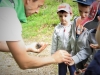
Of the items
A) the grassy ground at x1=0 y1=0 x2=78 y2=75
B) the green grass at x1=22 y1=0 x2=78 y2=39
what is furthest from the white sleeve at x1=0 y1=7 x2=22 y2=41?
the green grass at x1=22 y1=0 x2=78 y2=39

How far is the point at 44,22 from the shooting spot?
3.91 metres

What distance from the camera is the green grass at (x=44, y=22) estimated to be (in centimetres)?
363

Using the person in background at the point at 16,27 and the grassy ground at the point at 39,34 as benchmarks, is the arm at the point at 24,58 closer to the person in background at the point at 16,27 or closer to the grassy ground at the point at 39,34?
the person in background at the point at 16,27

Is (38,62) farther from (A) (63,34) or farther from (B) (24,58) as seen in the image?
(A) (63,34)

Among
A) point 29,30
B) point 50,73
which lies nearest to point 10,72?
point 50,73

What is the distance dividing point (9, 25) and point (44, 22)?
2.65m

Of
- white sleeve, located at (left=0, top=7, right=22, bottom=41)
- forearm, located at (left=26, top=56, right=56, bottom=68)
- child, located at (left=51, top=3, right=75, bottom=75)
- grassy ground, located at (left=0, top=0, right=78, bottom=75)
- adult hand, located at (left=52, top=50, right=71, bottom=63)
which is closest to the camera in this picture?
white sleeve, located at (left=0, top=7, right=22, bottom=41)

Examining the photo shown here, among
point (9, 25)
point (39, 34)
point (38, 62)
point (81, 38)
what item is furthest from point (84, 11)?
point (39, 34)

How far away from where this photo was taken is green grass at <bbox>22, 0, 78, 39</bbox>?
3.63m

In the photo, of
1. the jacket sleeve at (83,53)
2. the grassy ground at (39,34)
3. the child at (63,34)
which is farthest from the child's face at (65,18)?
the grassy ground at (39,34)

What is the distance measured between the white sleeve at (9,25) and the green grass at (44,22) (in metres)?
2.21

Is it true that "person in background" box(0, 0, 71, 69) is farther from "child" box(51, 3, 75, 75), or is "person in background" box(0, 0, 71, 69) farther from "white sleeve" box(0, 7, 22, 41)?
"child" box(51, 3, 75, 75)

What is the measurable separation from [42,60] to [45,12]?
2.81m

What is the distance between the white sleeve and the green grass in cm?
221
